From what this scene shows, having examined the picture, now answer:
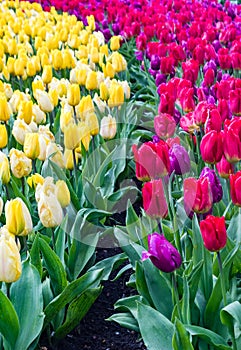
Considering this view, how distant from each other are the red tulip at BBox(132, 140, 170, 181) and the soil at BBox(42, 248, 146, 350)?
775 mm

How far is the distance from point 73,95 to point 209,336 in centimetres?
170

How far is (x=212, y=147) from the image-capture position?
2.16 meters

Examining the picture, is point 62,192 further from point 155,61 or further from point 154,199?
point 155,61

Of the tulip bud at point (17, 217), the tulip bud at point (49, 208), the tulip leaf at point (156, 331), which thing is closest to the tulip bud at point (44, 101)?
the tulip bud at point (49, 208)

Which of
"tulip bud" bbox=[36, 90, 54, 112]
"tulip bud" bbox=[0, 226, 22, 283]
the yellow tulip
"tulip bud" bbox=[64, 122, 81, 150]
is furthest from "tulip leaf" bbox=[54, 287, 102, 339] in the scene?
"tulip bud" bbox=[36, 90, 54, 112]

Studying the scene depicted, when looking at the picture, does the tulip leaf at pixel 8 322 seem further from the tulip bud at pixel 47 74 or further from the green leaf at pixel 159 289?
the tulip bud at pixel 47 74

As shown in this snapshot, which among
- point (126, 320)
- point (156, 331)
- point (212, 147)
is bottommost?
point (126, 320)

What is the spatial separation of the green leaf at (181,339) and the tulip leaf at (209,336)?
3.6 inches

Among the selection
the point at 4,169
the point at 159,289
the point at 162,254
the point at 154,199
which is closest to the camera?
the point at 162,254

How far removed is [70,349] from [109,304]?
354 mm

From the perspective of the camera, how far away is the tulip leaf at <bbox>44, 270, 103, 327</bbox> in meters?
2.29

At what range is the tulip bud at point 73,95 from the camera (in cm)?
335

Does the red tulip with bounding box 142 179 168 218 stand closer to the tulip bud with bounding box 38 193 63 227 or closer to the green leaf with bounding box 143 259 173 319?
the green leaf with bounding box 143 259 173 319

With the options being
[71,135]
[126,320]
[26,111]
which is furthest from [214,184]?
[26,111]
